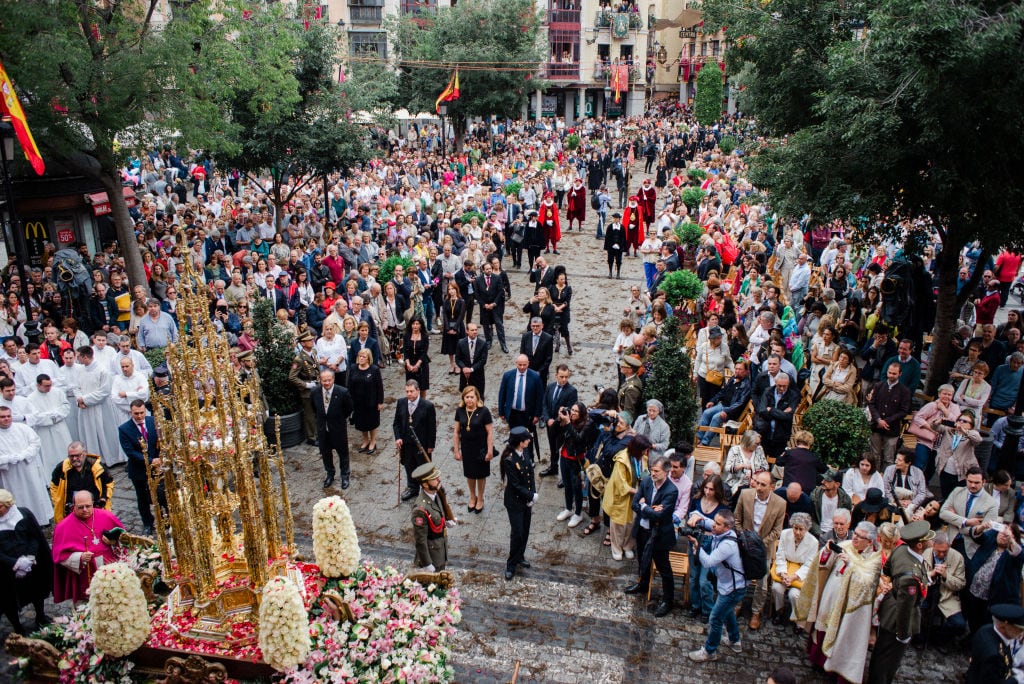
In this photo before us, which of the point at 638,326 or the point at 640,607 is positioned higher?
the point at 638,326

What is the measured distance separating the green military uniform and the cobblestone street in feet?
1.73

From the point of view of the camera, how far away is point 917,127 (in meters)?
10.2

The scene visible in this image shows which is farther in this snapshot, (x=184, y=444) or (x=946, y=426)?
(x=946, y=426)

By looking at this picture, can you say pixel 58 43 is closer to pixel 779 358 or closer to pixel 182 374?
pixel 182 374

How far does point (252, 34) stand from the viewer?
17.5 meters

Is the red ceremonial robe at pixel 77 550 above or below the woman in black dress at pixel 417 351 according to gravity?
below

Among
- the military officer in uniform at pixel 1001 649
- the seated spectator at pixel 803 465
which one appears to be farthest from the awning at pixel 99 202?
the military officer in uniform at pixel 1001 649

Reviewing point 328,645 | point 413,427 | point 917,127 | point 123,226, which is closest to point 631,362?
point 413,427

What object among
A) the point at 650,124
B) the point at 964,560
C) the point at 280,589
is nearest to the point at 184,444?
the point at 280,589

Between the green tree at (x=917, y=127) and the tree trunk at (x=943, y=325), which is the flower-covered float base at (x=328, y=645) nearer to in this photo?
the green tree at (x=917, y=127)

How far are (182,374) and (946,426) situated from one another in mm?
9140

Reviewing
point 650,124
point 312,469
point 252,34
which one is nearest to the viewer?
point 312,469

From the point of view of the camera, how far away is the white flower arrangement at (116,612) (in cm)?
635

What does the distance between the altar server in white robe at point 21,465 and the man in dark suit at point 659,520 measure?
7052mm
